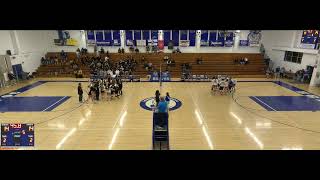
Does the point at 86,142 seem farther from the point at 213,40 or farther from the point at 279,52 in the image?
the point at 279,52

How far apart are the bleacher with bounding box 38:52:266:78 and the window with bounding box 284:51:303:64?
2.39 metres

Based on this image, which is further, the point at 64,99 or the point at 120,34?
the point at 120,34

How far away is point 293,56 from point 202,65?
360 inches

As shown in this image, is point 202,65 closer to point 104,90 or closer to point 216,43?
point 216,43

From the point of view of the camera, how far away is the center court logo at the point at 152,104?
12675 mm

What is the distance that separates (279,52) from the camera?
23.6m

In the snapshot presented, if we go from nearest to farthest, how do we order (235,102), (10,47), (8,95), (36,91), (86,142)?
1. (86,142)
2. (235,102)
3. (8,95)
4. (36,91)
5. (10,47)

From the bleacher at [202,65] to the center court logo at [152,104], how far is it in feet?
28.7

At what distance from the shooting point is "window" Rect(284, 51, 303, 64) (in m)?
21.0

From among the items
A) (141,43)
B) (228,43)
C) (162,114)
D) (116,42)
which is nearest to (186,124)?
(162,114)

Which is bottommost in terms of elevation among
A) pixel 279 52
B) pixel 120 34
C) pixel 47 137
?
pixel 47 137

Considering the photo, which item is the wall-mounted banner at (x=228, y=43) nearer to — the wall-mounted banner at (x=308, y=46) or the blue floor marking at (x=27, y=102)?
the wall-mounted banner at (x=308, y=46)
